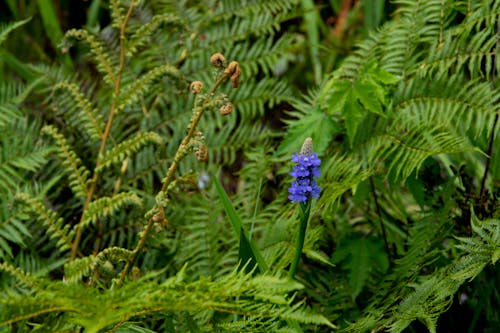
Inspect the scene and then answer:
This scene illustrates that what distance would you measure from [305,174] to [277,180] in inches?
34.1

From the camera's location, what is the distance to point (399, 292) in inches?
57.9

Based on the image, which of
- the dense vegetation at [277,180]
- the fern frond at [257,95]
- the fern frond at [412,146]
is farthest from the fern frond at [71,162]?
the fern frond at [412,146]

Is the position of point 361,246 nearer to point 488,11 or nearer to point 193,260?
point 193,260

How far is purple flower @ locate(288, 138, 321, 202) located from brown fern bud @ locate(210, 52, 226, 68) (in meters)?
0.27

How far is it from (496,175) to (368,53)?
18.8 inches

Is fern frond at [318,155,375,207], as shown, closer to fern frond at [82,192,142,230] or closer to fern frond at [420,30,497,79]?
fern frond at [420,30,497,79]

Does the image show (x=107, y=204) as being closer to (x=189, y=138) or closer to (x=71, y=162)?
(x=71, y=162)

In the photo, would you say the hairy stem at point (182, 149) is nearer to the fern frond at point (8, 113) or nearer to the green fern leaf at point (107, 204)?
the green fern leaf at point (107, 204)

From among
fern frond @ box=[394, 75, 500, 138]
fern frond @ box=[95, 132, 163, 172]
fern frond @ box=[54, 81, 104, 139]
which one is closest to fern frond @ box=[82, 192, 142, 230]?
fern frond @ box=[95, 132, 163, 172]

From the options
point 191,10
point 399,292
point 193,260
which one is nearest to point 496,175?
point 399,292

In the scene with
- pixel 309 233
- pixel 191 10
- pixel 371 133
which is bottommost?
pixel 309 233

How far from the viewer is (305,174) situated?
1223 millimetres

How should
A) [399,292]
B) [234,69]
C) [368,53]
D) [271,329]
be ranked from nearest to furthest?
[271,329] → [234,69] → [399,292] → [368,53]

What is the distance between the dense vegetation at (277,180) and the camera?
4.56 feet
